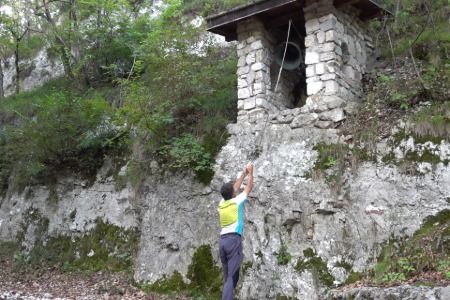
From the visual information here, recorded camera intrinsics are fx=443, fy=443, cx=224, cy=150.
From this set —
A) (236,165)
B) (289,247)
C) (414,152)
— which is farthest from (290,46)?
(289,247)

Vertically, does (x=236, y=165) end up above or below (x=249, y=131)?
below

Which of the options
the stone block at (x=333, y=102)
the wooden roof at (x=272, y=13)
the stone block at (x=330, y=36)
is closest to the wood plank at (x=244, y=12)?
the wooden roof at (x=272, y=13)

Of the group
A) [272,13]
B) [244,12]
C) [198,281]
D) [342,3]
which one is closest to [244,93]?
[244,12]

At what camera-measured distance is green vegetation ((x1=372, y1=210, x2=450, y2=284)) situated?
5465 mm

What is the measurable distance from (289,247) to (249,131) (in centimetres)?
230

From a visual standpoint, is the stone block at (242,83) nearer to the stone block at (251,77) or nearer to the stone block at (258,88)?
the stone block at (251,77)

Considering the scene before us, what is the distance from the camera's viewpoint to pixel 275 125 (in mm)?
7879

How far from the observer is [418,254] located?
5.63 metres

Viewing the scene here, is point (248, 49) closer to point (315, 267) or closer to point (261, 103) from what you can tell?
point (261, 103)

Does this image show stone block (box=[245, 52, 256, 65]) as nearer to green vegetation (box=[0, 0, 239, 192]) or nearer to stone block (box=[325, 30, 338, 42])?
green vegetation (box=[0, 0, 239, 192])

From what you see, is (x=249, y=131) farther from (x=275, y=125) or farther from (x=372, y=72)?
(x=372, y=72)

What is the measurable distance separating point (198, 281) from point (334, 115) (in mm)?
3577

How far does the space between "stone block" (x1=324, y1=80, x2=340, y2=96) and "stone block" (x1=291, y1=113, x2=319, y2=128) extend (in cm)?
44

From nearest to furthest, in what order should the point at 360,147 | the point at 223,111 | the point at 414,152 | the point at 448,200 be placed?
the point at 448,200, the point at 414,152, the point at 360,147, the point at 223,111
